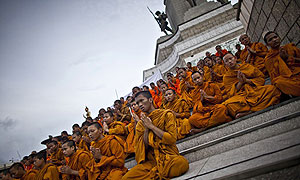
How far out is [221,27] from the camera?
10.9m

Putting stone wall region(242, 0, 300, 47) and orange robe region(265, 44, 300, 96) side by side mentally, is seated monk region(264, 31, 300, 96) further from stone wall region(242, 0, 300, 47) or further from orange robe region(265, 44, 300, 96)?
stone wall region(242, 0, 300, 47)

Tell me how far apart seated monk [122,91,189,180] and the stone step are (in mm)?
553

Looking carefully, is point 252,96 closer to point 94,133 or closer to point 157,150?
point 157,150

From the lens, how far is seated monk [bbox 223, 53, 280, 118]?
9.80ft

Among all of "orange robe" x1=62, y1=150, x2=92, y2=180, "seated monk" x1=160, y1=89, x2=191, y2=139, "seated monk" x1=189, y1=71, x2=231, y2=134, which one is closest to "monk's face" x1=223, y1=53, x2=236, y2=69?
"seated monk" x1=189, y1=71, x2=231, y2=134

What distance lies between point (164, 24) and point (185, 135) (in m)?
16.4

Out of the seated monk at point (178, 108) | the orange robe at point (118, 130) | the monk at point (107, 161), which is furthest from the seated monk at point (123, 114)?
the monk at point (107, 161)

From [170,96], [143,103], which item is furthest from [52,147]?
[143,103]

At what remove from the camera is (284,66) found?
3189 mm

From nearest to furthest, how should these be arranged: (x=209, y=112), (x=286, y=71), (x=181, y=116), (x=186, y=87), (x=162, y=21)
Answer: (x=286, y=71) < (x=209, y=112) < (x=181, y=116) < (x=186, y=87) < (x=162, y=21)

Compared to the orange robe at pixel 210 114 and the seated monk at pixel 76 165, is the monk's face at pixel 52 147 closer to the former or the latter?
the seated monk at pixel 76 165

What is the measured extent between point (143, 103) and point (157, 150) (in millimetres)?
707

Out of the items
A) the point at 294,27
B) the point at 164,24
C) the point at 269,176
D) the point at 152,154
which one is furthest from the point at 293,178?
the point at 164,24

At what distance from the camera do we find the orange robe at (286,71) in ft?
9.02
